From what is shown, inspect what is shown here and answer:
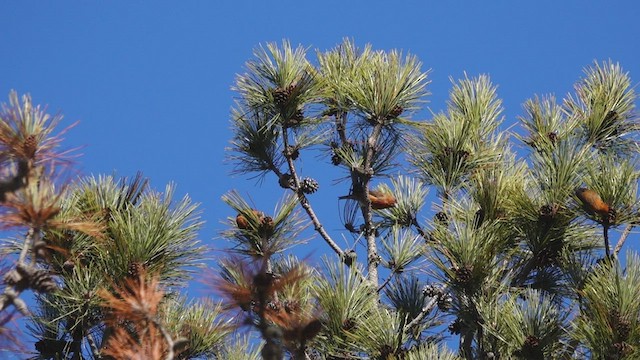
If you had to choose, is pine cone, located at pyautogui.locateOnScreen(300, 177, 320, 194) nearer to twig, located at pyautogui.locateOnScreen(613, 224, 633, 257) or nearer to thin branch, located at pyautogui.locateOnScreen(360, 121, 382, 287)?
thin branch, located at pyautogui.locateOnScreen(360, 121, 382, 287)

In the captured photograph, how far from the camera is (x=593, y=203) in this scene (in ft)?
11.1

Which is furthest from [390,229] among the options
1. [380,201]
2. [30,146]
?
[30,146]

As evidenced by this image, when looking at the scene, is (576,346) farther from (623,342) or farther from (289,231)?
(289,231)

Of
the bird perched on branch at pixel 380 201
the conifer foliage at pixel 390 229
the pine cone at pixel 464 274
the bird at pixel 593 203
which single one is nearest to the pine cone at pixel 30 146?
the conifer foliage at pixel 390 229

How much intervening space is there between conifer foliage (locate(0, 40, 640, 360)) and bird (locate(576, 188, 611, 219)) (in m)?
0.01

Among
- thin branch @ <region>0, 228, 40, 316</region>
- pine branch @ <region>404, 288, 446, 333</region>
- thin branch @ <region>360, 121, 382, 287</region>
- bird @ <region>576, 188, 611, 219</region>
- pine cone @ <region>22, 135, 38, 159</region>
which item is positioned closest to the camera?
thin branch @ <region>0, 228, 40, 316</region>

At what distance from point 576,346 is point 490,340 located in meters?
0.30

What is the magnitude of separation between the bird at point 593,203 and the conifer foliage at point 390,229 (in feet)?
0.03

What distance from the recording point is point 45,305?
3572 millimetres

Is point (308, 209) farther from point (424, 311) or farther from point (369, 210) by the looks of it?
point (424, 311)

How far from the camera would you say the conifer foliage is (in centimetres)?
326

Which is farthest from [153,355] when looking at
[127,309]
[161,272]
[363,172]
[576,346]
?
[363,172]

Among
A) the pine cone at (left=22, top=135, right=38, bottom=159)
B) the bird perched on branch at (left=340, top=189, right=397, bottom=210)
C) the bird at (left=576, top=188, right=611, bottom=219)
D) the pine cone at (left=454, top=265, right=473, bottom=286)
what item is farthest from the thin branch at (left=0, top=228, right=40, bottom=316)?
the bird perched on branch at (left=340, top=189, right=397, bottom=210)

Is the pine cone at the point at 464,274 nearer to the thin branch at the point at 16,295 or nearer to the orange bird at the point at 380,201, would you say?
the orange bird at the point at 380,201
